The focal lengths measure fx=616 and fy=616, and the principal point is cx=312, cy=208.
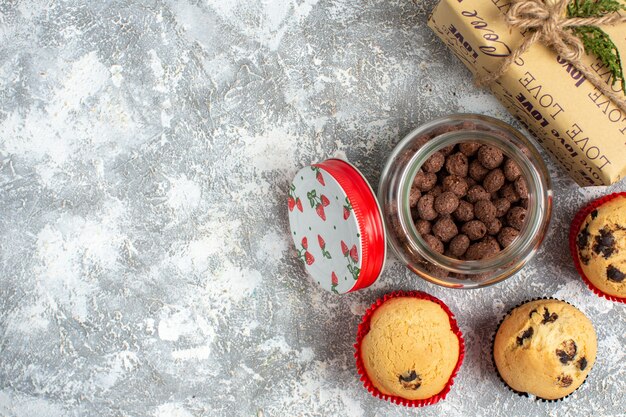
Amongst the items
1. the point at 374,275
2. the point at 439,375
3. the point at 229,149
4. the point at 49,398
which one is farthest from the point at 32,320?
the point at 439,375

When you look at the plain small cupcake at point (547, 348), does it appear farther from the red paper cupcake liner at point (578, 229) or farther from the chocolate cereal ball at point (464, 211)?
the chocolate cereal ball at point (464, 211)

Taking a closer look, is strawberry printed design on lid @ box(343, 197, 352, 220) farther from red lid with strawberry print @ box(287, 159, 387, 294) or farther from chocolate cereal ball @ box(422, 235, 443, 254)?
chocolate cereal ball @ box(422, 235, 443, 254)

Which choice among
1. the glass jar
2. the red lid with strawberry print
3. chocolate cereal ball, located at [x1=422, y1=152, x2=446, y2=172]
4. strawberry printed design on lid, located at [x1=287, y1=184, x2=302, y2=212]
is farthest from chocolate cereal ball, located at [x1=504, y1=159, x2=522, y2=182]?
strawberry printed design on lid, located at [x1=287, y1=184, x2=302, y2=212]

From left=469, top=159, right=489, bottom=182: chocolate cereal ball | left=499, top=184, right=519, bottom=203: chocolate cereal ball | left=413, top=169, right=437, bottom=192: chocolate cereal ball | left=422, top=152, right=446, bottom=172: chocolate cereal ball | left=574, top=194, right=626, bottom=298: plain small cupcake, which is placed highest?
left=422, top=152, right=446, bottom=172: chocolate cereal ball

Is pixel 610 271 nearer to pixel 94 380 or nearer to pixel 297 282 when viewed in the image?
pixel 297 282

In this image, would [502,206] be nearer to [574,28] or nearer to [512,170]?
[512,170]

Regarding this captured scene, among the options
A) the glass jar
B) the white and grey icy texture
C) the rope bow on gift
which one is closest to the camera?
the rope bow on gift

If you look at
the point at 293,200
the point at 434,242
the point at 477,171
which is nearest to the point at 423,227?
the point at 434,242
